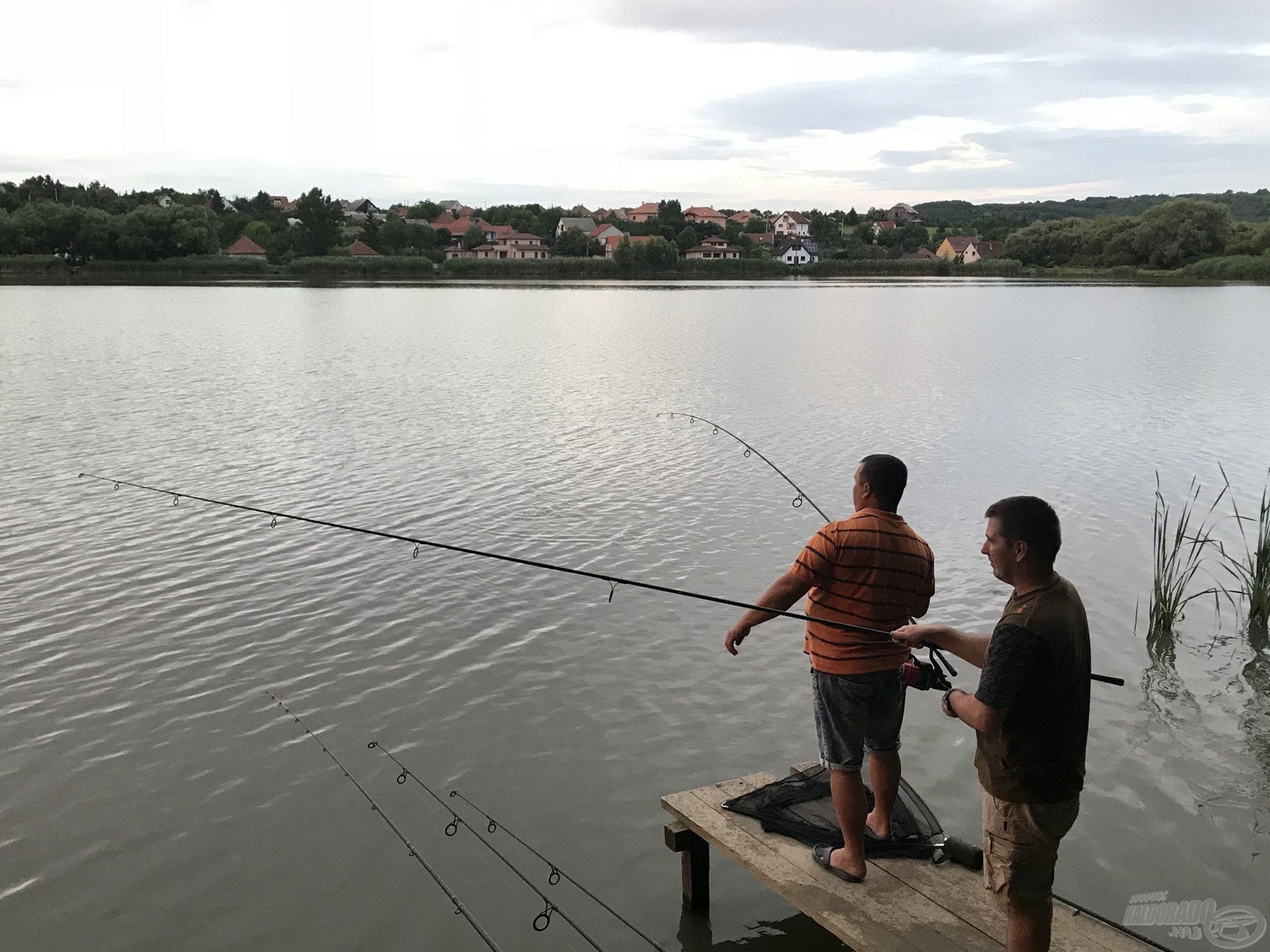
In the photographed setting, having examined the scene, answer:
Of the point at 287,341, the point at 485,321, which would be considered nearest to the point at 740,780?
the point at 287,341

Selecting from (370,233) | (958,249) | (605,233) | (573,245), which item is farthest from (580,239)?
(958,249)

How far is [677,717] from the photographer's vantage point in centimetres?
607

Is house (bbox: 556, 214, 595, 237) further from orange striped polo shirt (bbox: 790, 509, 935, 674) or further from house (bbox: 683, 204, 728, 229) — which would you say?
orange striped polo shirt (bbox: 790, 509, 935, 674)

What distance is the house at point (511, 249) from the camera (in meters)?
122

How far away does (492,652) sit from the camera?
716 centimetres

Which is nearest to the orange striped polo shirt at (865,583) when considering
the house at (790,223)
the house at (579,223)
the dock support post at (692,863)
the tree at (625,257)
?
the dock support post at (692,863)

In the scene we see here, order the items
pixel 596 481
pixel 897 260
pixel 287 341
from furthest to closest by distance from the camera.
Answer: pixel 897 260
pixel 287 341
pixel 596 481

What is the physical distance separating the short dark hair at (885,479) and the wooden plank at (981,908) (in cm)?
136

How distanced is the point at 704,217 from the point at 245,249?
73496mm

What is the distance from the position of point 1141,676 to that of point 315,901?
5.27m

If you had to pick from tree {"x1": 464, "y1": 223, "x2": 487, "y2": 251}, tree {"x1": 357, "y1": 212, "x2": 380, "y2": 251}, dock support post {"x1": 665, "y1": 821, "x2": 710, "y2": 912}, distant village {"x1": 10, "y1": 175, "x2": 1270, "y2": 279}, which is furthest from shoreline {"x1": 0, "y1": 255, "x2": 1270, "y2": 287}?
dock support post {"x1": 665, "y1": 821, "x2": 710, "y2": 912}

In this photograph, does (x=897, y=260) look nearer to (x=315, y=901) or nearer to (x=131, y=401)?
(x=131, y=401)

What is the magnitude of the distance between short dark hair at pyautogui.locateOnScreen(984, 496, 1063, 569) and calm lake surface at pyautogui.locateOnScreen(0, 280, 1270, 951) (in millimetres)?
2084

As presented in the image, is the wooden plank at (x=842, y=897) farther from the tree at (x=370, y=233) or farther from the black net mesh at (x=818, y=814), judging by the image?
the tree at (x=370, y=233)
